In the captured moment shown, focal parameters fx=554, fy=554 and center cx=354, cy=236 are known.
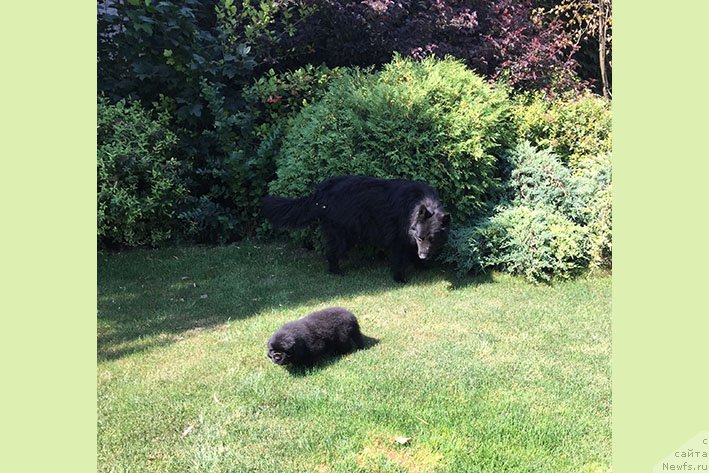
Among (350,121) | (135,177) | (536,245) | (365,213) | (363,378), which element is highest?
(350,121)

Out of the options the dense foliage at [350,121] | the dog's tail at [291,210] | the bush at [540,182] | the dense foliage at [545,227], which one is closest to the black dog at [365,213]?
the dog's tail at [291,210]

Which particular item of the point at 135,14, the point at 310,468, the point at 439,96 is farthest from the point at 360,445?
the point at 135,14

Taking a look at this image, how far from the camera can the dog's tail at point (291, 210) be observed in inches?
295

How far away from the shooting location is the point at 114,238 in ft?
27.7

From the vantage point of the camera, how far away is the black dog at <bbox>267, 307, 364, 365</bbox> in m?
4.50

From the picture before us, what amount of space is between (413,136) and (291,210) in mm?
1973

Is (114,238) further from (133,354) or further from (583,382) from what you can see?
(583,382)

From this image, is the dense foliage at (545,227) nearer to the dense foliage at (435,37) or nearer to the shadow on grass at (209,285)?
the shadow on grass at (209,285)

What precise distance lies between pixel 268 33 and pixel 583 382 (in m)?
7.56

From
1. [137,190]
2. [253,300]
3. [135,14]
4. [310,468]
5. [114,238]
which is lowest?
[310,468]

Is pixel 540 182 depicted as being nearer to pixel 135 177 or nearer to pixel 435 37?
pixel 435 37

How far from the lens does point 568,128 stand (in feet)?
27.9

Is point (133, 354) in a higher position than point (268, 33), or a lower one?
lower

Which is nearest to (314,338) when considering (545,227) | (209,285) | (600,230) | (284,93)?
(209,285)
